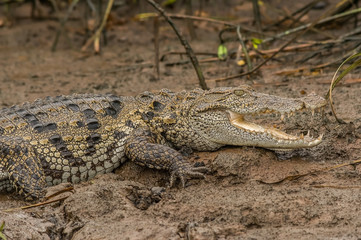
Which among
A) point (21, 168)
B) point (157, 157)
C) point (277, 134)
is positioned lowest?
point (21, 168)

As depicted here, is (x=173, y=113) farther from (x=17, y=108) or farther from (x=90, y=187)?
(x=17, y=108)

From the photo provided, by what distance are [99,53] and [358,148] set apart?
549 centimetres

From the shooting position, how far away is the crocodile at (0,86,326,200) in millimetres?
4586

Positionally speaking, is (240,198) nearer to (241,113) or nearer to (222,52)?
(241,113)

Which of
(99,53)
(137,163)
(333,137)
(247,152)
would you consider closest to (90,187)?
(137,163)

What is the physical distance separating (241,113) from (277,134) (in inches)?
16.5

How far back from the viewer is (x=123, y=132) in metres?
4.93

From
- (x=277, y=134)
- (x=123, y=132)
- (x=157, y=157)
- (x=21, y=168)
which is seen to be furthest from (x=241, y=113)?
(x=21, y=168)

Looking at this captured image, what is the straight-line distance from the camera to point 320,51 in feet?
23.1

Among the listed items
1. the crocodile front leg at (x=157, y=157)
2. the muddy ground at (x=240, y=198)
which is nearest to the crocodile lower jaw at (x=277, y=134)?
the muddy ground at (x=240, y=198)

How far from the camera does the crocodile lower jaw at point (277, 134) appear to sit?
4258mm

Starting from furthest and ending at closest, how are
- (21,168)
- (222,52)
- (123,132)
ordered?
(222,52) < (123,132) < (21,168)

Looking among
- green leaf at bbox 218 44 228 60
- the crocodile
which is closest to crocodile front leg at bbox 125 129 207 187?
the crocodile

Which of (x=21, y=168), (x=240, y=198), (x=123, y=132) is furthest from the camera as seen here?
(x=123, y=132)
